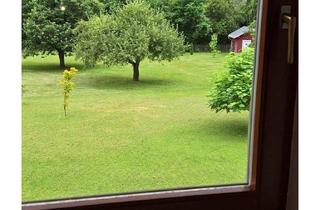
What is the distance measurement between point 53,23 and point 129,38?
21cm

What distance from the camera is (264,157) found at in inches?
55.1

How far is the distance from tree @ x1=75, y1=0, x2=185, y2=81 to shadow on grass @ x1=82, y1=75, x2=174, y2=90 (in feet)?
0.07

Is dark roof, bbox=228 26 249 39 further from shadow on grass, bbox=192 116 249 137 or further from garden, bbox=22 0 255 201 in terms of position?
shadow on grass, bbox=192 116 249 137

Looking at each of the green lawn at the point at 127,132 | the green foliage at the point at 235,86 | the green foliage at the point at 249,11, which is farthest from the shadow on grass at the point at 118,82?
the green foliage at the point at 249,11

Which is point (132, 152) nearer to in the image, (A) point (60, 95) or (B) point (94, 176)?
(B) point (94, 176)

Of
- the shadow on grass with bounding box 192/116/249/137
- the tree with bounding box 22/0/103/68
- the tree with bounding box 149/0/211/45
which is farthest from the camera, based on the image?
the shadow on grass with bounding box 192/116/249/137

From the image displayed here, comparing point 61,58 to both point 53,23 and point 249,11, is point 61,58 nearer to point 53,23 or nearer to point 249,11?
point 53,23

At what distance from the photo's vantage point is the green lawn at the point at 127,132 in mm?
1284

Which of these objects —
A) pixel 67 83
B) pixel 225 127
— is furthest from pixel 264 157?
pixel 67 83

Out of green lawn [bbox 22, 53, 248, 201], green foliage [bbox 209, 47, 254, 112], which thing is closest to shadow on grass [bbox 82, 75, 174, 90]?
green lawn [bbox 22, 53, 248, 201]

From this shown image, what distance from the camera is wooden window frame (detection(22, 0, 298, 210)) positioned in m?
1.30
